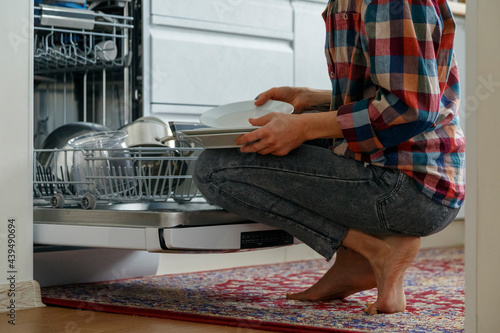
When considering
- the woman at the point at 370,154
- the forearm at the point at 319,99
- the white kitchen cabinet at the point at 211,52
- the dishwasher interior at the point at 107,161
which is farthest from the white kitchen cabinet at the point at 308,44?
the woman at the point at 370,154

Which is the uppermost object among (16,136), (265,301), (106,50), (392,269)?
(106,50)

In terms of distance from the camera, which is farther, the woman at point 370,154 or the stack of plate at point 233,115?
the stack of plate at point 233,115

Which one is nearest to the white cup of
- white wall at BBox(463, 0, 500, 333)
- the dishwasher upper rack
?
the dishwasher upper rack

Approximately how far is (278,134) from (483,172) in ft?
1.53

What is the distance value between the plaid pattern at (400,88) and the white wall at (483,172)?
276 mm

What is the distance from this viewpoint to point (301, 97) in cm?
159

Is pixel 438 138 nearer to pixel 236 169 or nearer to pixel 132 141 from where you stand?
pixel 236 169

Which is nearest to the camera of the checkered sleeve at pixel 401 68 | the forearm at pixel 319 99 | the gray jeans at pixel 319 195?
the checkered sleeve at pixel 401 68

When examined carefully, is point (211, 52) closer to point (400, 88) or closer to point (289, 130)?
point (289, 130)

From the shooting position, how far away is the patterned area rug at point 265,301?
50.9 inches

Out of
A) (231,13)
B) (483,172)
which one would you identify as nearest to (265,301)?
(483,172)

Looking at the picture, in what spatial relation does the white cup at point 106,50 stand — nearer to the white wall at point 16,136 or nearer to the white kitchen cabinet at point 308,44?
the white wall at point 16,136

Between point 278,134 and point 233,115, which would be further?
point 233,115

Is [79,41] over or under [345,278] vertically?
over
